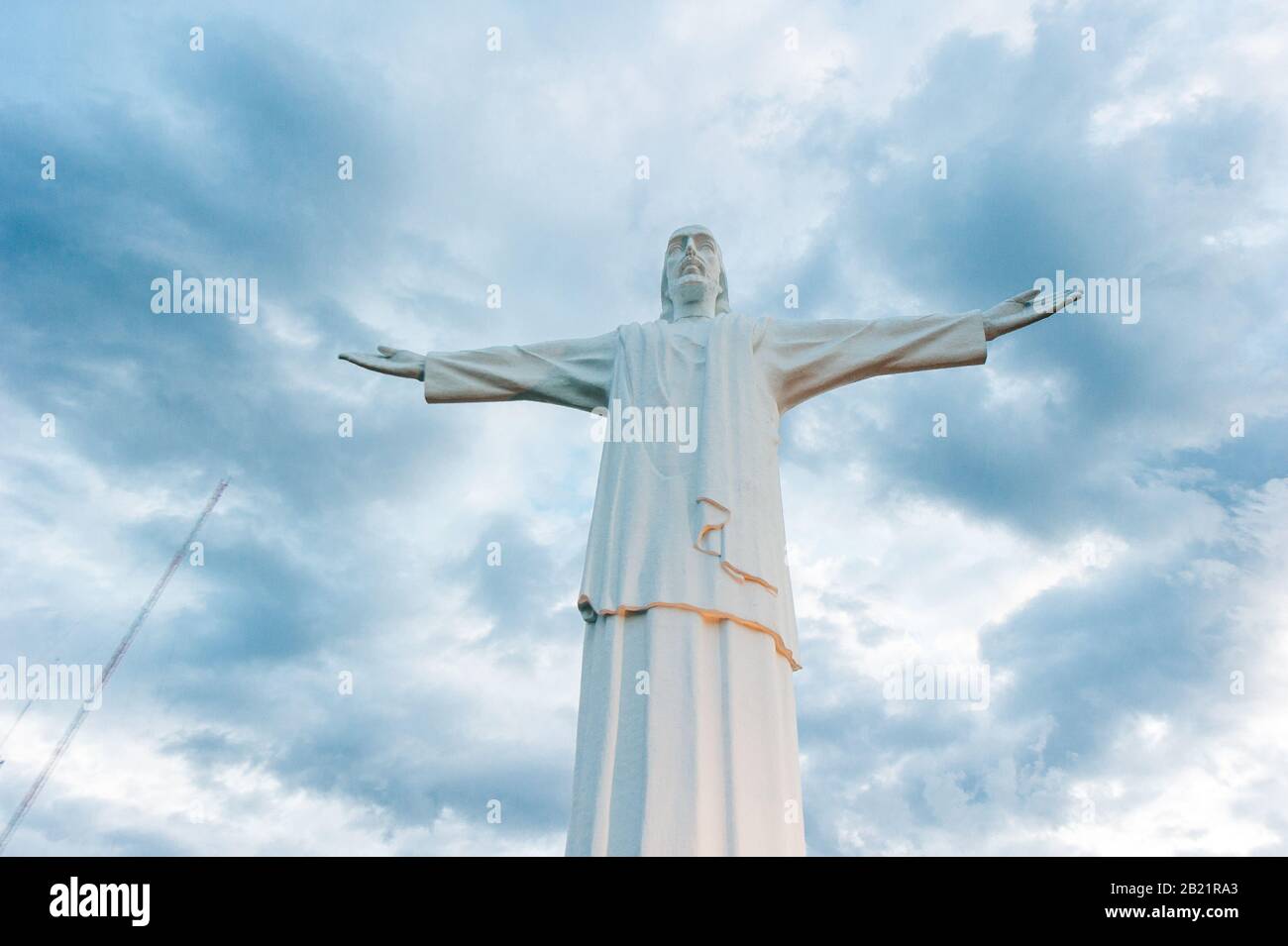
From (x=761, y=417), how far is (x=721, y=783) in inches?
121

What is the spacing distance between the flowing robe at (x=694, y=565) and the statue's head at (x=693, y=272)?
466mm

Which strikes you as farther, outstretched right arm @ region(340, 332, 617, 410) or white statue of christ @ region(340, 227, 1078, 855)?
outstretched right arm @ region(340, 332, 617, 410)

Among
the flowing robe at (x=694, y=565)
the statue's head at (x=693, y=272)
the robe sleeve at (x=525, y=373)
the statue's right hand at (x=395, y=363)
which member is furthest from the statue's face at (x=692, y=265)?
the statue's right hand at (x=395, y=363)

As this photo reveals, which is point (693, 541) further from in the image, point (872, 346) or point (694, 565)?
point (872, 346)

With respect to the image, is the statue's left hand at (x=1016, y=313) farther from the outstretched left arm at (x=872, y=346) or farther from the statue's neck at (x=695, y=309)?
the statue's neck at (x=695, y=309)

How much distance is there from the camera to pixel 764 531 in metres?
8.38

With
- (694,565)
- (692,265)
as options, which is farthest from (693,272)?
(694,565)

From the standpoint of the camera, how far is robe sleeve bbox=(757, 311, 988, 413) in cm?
915

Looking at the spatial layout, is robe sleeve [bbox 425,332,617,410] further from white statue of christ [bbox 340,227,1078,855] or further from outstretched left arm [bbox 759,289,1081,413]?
outstretched left arm [bbox 759,289,1081,413]

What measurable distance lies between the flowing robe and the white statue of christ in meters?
0.01

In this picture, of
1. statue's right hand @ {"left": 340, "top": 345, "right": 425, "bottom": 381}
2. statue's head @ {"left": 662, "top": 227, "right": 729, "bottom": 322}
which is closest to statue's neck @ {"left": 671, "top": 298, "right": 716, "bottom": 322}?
statue's head @ {"left": 662, "top": 227, "right": 729, "bottom": 322}

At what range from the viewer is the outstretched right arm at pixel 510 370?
985cm

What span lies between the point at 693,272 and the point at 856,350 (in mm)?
1766
